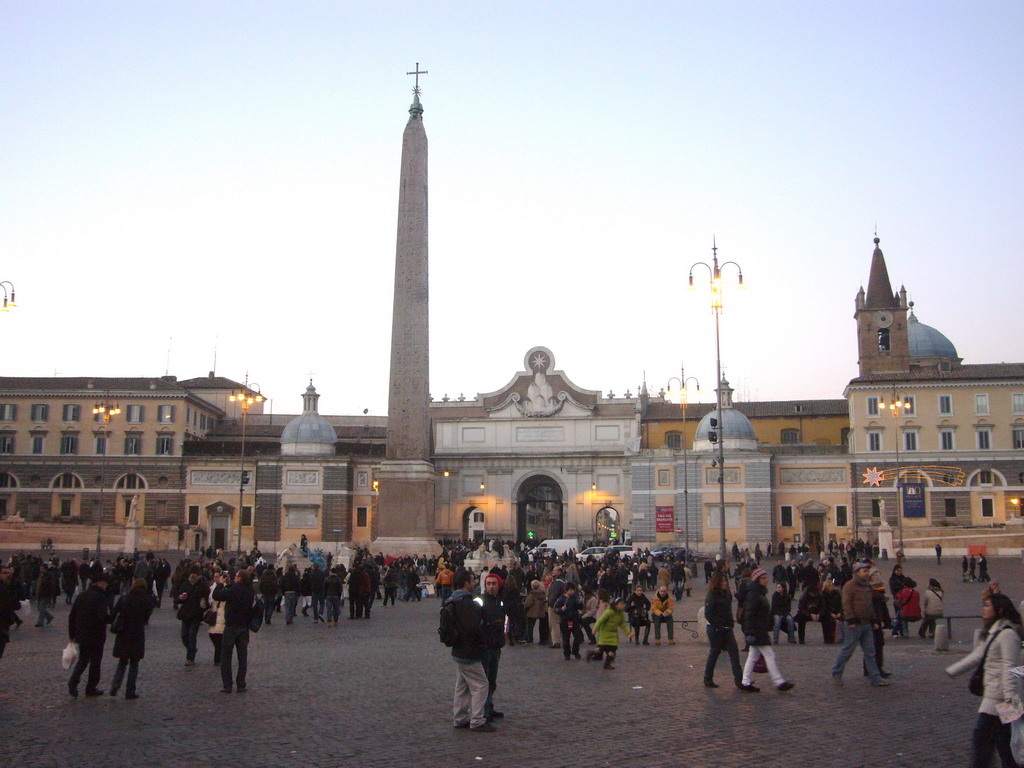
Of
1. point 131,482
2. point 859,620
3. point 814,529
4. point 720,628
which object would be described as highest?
point 131,482

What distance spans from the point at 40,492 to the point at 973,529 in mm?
49355

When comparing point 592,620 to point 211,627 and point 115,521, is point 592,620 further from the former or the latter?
point 115,521

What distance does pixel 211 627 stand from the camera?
44.6 ft

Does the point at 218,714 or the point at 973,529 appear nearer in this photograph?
the point at 218,714

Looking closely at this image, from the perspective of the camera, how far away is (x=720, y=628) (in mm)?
11367

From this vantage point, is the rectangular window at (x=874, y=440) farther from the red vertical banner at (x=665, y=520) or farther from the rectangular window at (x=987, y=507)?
the red vertical banner at (x=665, y=520)

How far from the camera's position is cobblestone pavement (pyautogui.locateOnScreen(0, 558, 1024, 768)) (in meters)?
8.10

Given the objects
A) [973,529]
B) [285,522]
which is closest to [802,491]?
[973,529]

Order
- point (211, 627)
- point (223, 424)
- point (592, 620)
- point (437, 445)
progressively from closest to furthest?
point (211, 627)
point (592, 620)
point (437, 445)
point (223, 424)

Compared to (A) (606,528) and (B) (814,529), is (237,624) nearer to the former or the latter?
(B) (814,529)

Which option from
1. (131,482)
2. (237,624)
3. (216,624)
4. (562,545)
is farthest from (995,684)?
(131,482)

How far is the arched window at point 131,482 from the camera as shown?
60531 millimetres

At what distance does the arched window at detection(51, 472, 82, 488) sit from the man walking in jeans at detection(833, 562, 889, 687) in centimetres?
5651

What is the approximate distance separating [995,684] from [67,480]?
60.6 metres
